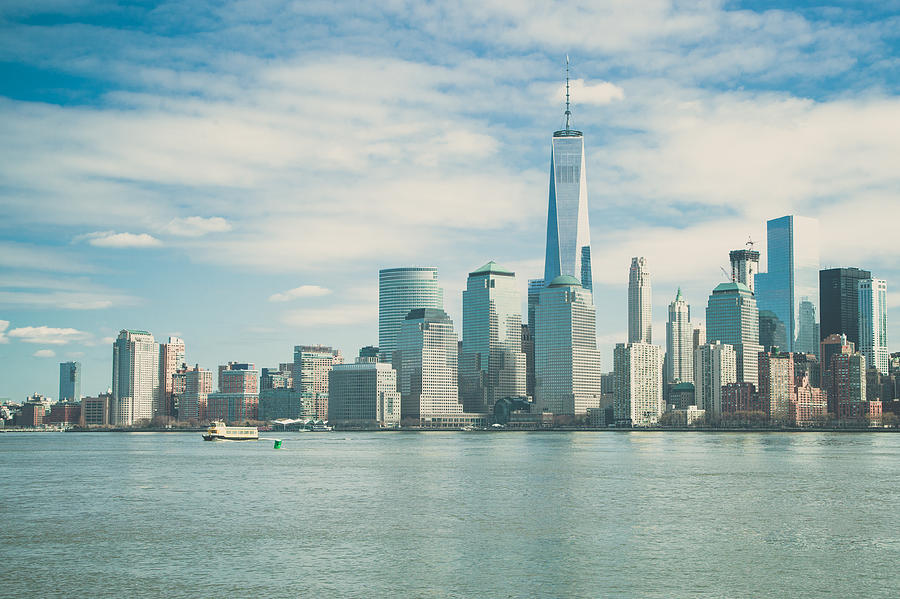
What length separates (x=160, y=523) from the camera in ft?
264

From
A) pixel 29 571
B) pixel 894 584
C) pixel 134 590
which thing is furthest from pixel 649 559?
pixel 29 571

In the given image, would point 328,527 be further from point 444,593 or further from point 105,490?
point 105,490

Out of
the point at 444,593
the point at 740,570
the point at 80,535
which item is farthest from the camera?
the point at 80,535

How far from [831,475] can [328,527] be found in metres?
77.1

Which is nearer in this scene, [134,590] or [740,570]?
[134,590]

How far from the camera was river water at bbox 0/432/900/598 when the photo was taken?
5709 cm

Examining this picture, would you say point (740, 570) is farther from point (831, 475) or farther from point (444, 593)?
point (831, 475)

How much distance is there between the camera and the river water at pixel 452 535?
187 feet

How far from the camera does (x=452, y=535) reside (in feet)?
241

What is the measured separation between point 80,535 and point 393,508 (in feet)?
88.5

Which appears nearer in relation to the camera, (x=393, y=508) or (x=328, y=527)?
(x=328, y=527)

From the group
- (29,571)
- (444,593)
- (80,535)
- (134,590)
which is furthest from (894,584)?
(80,535)

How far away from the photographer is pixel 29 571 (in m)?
60.8

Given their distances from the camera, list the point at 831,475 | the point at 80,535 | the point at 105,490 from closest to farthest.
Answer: the point at 80,535 → the point at 105,490 → the point at 831,475
